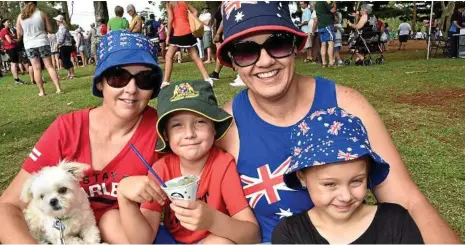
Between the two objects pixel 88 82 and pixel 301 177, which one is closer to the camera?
pixel 301 177

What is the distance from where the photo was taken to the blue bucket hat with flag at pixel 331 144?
1.90 metres

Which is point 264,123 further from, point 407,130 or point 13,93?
point 13,93

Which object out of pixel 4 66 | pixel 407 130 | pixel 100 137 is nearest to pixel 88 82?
pixel 407 130

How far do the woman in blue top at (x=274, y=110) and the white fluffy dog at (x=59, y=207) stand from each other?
2.90 feet

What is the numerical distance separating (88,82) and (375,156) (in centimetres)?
1244

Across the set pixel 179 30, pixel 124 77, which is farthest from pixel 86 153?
pixel 179 30

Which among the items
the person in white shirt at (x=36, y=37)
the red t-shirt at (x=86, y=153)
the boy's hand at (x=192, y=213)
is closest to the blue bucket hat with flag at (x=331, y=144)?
the boy's hand at (x=192, y=213)

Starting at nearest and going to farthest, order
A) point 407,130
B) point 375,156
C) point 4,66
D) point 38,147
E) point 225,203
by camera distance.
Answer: point 375,156
point 225,203
point 38,147
point 407,130
point 4,66

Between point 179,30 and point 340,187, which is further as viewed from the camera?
point 179,30

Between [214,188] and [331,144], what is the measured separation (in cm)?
67

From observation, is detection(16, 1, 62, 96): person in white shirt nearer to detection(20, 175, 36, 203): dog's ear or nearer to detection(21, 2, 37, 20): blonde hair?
detection(21, 2, 37, 20): blonde hair

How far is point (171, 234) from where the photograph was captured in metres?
2.38

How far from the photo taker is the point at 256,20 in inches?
85.4

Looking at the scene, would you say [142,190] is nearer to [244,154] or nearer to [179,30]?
[244,154]
